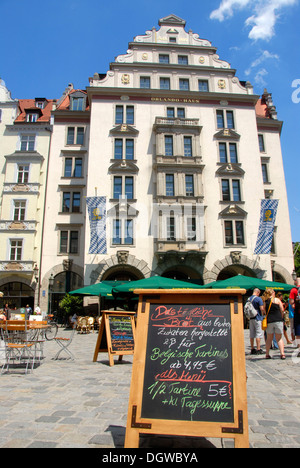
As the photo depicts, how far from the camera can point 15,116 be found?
29141mm

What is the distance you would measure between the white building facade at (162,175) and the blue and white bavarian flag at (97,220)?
5.7 inches

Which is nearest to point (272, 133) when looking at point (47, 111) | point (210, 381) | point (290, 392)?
point (47, 111)

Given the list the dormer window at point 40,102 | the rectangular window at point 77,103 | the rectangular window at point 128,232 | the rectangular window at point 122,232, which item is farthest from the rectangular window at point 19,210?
the dormer window at point 40,102

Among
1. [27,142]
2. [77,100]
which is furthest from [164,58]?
[27,142]

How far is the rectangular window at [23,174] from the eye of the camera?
27188 mm

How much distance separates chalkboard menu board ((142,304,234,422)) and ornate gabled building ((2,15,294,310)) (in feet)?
65.4

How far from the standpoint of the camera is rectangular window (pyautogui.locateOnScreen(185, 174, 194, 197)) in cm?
2573

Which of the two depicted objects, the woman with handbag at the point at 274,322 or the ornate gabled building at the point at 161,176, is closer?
the woman with handbag at the point at 274,322

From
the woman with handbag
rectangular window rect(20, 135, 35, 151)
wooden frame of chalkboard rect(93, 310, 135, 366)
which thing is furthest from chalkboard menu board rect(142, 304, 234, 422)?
rectangular window rect(20, 135, 35, 151)

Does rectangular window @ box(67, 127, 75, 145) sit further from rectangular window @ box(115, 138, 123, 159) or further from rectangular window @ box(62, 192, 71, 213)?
rectangular window @ box(62, 192, 71, 213)

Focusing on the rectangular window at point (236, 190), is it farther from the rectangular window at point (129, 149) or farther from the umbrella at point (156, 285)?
the umbrella at point (156, 285)
